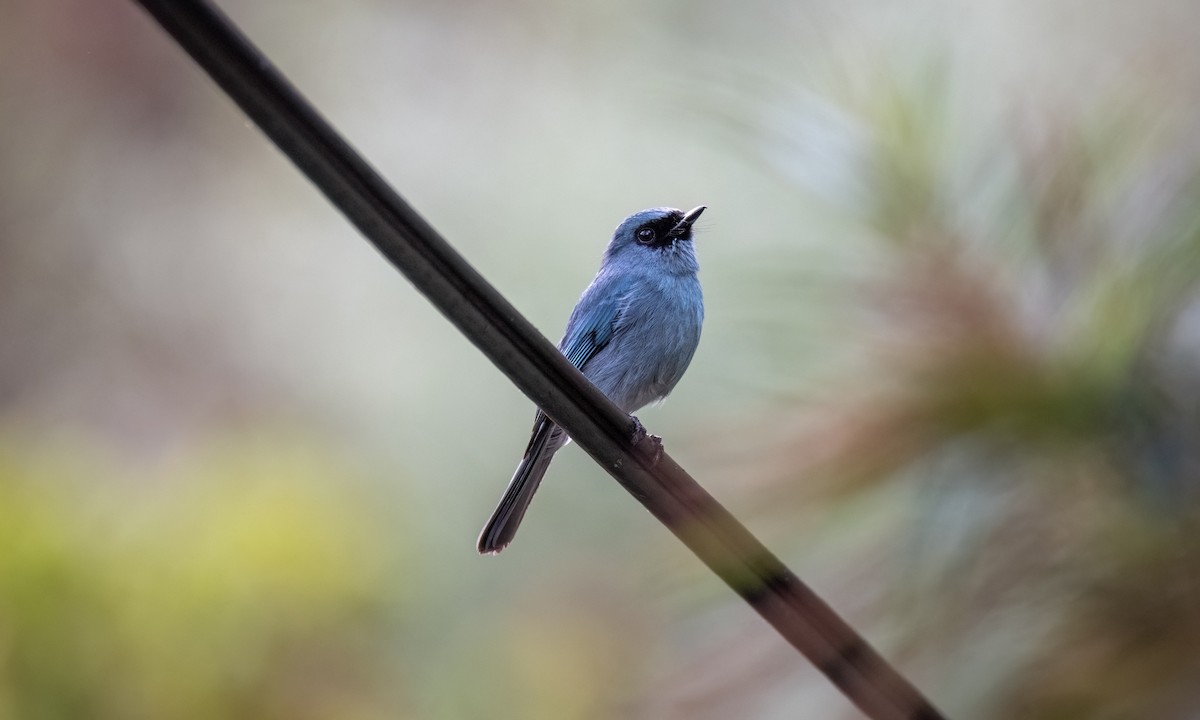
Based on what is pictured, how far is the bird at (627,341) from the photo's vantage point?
9.71 ft

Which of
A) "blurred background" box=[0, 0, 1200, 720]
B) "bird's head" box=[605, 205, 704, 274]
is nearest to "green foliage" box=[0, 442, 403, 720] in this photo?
"blurred background" box=[0, 0, 1200, 720]

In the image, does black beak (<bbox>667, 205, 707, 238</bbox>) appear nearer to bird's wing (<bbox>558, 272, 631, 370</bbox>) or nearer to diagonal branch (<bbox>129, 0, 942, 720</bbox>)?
bird's wing (<bbox>558, 272, 631, 370</bbox>)

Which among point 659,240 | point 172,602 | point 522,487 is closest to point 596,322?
point 659,240

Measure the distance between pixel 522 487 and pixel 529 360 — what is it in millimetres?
1702

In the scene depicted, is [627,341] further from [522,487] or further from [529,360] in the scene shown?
[529,360]

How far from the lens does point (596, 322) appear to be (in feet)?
10.5

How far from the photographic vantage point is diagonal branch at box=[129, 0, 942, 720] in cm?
104

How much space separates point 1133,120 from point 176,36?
3.29ft

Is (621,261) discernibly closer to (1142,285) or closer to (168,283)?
(168,283)

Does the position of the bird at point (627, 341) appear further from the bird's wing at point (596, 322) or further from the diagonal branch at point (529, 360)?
the diagonal branch at point (529, 360)

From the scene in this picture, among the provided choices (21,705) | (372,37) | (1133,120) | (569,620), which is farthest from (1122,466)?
(372,37)

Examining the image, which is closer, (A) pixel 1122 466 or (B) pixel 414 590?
(A) pixel 1122 466

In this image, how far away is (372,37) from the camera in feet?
15.7

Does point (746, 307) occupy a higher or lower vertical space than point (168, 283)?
lower
